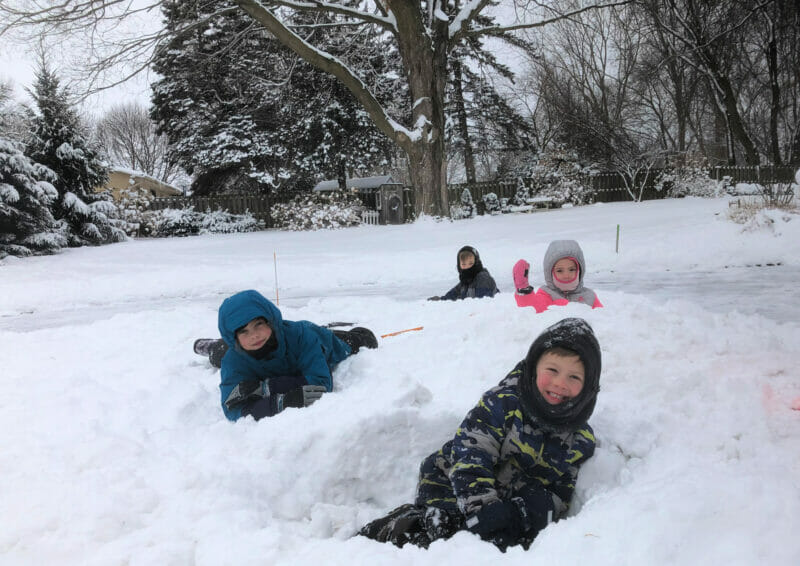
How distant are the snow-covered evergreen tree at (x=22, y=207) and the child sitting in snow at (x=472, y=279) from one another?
39.0ft

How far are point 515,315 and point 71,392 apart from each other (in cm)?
345

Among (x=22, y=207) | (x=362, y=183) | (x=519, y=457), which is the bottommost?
(x=519, y=457)

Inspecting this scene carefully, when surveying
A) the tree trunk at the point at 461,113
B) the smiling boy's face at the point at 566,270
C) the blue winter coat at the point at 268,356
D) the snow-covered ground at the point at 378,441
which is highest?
the tree trunk at the point at 461,113

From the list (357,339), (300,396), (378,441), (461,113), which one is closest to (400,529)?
(378,441)

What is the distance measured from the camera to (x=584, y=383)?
2.20 m

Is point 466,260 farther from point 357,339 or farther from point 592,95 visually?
point 592,95

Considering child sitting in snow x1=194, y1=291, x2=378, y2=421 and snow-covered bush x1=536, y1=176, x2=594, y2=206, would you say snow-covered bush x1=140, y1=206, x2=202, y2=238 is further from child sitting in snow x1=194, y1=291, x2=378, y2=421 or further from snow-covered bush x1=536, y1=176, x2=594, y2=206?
child sitting in snow x1=194, y1=291, x2=378, y2=421

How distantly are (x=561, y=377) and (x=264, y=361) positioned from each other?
75.0 inches

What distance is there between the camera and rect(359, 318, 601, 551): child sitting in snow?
2.04 meters

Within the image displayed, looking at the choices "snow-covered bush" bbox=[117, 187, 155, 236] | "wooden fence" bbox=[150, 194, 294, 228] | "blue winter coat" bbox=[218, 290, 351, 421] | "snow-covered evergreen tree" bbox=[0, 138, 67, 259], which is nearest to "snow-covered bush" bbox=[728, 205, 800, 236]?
"blue winter coat" bbox=[218, 290, 351, 421]

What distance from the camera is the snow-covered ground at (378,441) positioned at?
5.73ft

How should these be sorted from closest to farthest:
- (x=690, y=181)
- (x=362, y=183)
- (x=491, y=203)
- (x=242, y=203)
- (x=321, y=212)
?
1. (x=321, y=212)
2. (x=242, y=203)
3. (x=491, y=203)
4. (x=690, y=181)
5. (x=362, y=183)

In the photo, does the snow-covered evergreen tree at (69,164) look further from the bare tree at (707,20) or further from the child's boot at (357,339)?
the bare tree at (707,20)

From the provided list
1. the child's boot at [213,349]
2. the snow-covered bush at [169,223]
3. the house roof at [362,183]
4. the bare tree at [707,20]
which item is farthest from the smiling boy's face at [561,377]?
the house roof at [362,183]
